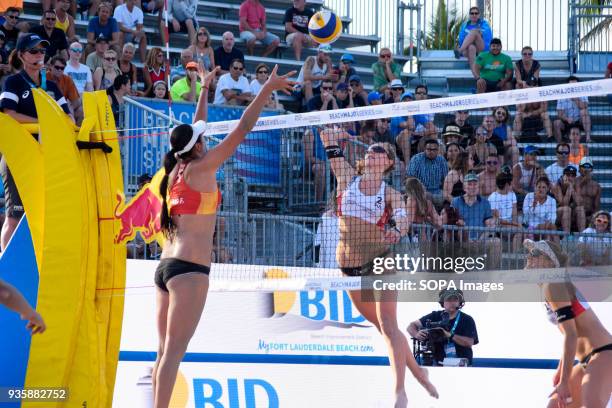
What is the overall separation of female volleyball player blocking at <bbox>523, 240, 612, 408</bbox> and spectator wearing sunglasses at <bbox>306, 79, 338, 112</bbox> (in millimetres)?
6770

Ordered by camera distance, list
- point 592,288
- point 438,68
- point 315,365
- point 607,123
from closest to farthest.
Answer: point 592,288, point 315,365, point 607,123, point 438,68

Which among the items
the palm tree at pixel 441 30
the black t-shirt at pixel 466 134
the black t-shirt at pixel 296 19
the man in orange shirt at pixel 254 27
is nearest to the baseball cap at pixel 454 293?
the black t-shirt at pixel 466 134

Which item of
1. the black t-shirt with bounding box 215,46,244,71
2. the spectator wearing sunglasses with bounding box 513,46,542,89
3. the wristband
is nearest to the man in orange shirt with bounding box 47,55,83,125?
the black t-shirt with bounding box 215,46,244,71

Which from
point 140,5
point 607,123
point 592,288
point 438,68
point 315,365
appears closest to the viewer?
point 592,288

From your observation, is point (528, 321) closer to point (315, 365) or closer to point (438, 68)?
point (315, 365)

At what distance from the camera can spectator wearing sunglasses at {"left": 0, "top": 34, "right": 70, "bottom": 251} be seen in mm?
8250

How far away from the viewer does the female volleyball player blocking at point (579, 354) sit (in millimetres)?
7566

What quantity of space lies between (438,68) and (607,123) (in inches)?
162

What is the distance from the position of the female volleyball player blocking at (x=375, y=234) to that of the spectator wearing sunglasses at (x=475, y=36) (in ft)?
28.2

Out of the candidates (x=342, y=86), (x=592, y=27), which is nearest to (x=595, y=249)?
(x=342, y=86)

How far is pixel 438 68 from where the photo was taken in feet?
57.6

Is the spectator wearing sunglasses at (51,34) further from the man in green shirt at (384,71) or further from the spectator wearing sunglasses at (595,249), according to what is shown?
the spectator wearing sunglasses at (595,249)

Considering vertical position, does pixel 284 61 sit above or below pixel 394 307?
above

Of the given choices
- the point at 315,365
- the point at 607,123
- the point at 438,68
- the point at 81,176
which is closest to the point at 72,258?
the point at 81,176
